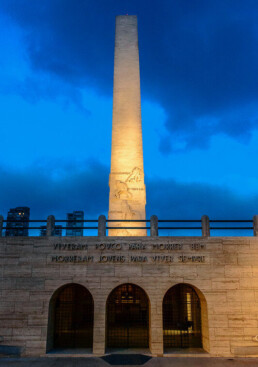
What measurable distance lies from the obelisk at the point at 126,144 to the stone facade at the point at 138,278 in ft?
19.7

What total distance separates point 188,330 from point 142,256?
16.9ft

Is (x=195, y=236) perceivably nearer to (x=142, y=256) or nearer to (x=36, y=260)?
(x=142, y=256)

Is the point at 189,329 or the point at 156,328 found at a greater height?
the point at 156,328

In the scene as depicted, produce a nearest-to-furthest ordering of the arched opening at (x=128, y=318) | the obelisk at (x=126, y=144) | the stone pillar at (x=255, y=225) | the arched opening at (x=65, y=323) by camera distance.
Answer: the arched opening at (x=65, y=323) < the arched opening at (x=128, y=318) < the stone pillar at (x=255, y=225) < the obelisk at (x=126, y=144)

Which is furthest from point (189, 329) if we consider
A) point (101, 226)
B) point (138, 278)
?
point (101, 226)

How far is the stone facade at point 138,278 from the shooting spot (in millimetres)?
15008

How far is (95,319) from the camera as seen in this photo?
1517cm

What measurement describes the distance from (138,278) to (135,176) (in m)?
9.57

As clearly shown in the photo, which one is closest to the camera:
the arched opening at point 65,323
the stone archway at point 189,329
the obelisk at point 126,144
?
the arched opening at point 65,323

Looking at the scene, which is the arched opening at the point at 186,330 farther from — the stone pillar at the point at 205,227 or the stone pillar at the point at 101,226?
the stone pillar at the point at 101,226

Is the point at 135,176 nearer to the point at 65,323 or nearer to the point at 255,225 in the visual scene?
the point at 255,225

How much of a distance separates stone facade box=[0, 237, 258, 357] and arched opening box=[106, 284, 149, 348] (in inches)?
58.5

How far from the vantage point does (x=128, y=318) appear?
55.4 ft

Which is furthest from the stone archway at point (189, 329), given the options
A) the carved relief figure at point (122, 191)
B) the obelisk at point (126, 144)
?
the carved relief figure at point (122, 191)
